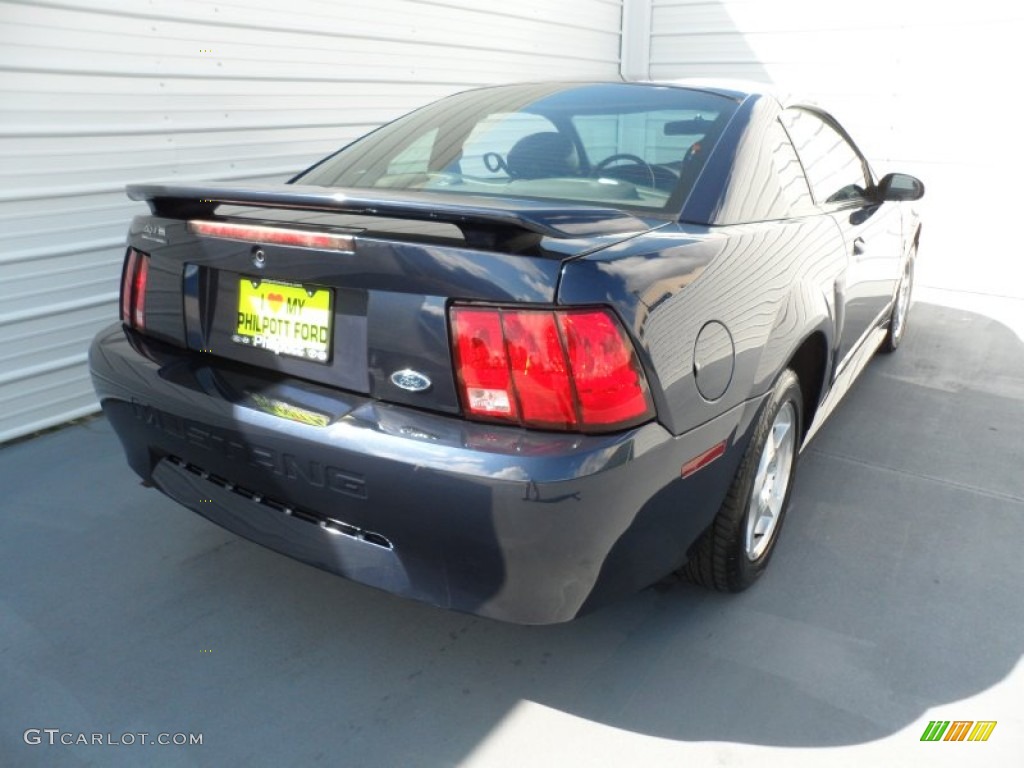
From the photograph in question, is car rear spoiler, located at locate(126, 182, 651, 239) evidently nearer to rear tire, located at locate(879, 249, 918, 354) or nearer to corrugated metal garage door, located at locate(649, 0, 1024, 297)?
rear tire, located at locate(879, 249, 918, 354)

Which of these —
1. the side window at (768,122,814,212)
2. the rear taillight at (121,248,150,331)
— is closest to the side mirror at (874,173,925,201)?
the side window at (768,122,814,212)

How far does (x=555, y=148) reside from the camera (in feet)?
8.00

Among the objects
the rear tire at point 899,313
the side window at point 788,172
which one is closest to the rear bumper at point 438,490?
the side window at point 788,172

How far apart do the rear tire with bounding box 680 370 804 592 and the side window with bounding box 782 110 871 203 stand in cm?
84

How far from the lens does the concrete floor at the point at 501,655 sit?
1836mm

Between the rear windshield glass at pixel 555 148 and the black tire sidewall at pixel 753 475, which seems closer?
the black tire sidewall at pixel 753 475

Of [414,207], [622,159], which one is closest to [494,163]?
[622,159]

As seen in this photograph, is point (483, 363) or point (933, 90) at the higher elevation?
point (933, 90)

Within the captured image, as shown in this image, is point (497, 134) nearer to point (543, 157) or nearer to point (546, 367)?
point (543, 157)

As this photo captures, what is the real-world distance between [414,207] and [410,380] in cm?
35

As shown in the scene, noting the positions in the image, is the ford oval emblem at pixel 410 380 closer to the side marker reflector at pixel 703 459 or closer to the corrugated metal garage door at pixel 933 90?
the side marker reflector at pixel 703 459

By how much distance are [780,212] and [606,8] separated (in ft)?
20.3

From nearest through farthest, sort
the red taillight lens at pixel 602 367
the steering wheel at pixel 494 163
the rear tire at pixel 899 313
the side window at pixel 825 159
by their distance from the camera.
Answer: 1. the red taillight lens at pixel 602 367
2. the steering wheel at pixel 494 163
3. the side window at pixel 825 159
4. the rear tire at pixel 899 313

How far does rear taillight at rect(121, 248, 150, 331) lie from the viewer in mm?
2199
